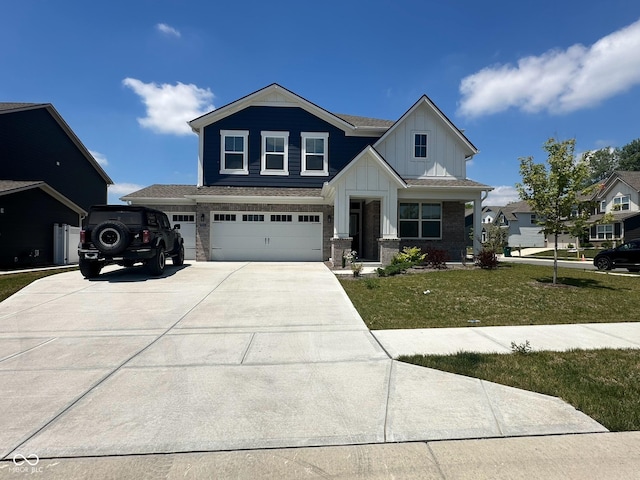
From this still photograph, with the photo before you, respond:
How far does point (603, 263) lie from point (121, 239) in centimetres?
2231

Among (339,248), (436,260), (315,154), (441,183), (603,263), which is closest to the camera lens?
(436,260)

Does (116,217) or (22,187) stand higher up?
(22,187)

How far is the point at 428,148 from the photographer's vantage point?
18078 mm

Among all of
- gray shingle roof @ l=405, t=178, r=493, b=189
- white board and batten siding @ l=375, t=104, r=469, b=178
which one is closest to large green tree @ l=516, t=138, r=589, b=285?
gray shingle roof @ l=405, t=178, r=493, b=189

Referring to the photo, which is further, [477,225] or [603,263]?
[603,263]

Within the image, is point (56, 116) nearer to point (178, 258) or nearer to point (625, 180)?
point (178, 258)

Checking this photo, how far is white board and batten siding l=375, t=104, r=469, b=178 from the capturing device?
1795cm

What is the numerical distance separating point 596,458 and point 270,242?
1528cm

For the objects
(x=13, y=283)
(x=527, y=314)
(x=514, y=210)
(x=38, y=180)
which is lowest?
(x=527, y=314)

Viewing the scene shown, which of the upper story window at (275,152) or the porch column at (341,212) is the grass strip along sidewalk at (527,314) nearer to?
the porch column at (341,212)

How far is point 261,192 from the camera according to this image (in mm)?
17047

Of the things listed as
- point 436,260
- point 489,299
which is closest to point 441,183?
point 436,260

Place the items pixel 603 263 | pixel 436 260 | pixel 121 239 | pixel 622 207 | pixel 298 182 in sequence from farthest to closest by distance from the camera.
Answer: pixel 622 207, pixel 603 263, pixel 298 182, pixel 436 260, pixel 121 239

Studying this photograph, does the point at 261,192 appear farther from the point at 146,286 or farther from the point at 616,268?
the point at 616,268
